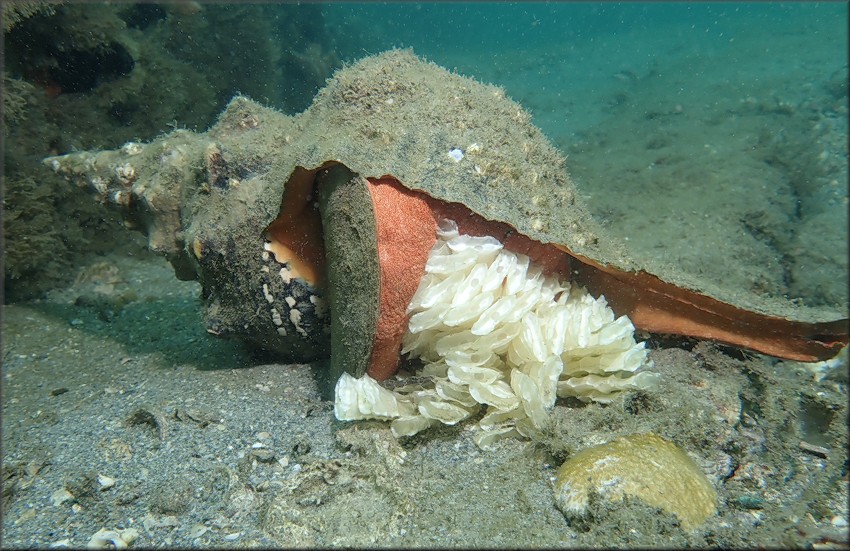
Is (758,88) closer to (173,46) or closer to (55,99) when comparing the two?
(173,46)

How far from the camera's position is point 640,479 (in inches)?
79.2

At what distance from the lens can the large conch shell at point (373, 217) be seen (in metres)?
2.49

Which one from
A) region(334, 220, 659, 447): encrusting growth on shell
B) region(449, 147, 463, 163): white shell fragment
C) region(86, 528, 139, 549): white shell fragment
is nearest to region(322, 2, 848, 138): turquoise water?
region(449, 147, 463, 163): white shell fragment

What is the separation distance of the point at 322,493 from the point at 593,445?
4.27 feet

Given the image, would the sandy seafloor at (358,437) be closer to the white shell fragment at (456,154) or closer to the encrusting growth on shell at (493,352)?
the encrusting growth on shell at (493,352)

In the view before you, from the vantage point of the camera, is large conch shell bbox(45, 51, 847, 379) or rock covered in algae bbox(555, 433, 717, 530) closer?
rock covered in algae bbox(555, 433, 717, 530)

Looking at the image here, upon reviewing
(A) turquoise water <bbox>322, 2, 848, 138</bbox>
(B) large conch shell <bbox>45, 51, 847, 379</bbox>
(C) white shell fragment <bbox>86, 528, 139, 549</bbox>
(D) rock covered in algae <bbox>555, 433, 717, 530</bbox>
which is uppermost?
(A) turquoise water <bbox>322, 2, 848, 138</bbox>

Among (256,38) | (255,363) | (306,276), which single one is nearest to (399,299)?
(306,276)

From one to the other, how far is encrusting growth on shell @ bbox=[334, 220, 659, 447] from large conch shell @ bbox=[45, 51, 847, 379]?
12 cm

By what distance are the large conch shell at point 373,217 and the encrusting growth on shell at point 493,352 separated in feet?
0.39

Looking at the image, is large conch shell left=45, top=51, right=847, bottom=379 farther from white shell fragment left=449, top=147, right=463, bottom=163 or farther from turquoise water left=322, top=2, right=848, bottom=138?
turquoise water left=322, top=2, right=848, bottom=138

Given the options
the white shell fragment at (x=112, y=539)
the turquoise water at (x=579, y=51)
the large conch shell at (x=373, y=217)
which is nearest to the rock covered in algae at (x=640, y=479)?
the large conch shell at (x=373, y=217)

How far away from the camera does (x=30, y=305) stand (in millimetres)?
4957

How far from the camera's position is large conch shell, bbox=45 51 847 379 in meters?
2.49
